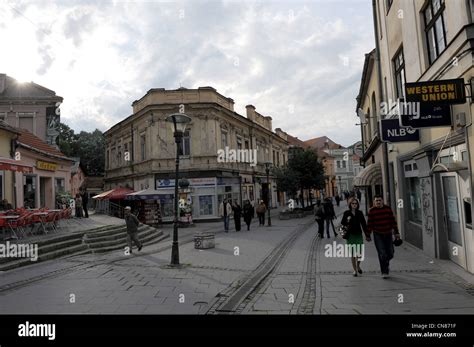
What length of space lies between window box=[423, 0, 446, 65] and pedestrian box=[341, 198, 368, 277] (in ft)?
14.1

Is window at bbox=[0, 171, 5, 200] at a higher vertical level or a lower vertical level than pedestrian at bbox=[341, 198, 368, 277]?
higher

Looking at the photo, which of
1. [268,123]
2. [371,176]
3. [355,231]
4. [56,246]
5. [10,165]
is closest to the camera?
[355,231]

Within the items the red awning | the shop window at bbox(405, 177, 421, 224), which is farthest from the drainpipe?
the red awning

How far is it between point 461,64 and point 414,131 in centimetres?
333

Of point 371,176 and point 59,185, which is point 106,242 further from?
point 371,176

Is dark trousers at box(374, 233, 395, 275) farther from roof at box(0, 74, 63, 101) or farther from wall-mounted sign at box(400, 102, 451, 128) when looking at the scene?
roof at box(0, 74, 63, 101)

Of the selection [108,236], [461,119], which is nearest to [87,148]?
[108,236]

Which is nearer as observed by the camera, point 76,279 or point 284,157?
point 76,279

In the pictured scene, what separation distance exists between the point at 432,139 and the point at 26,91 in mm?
25646

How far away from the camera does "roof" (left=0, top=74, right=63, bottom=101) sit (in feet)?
76.1

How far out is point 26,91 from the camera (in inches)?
930

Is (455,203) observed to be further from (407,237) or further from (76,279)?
(76,279)

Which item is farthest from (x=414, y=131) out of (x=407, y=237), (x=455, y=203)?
(x=407, y=237)
